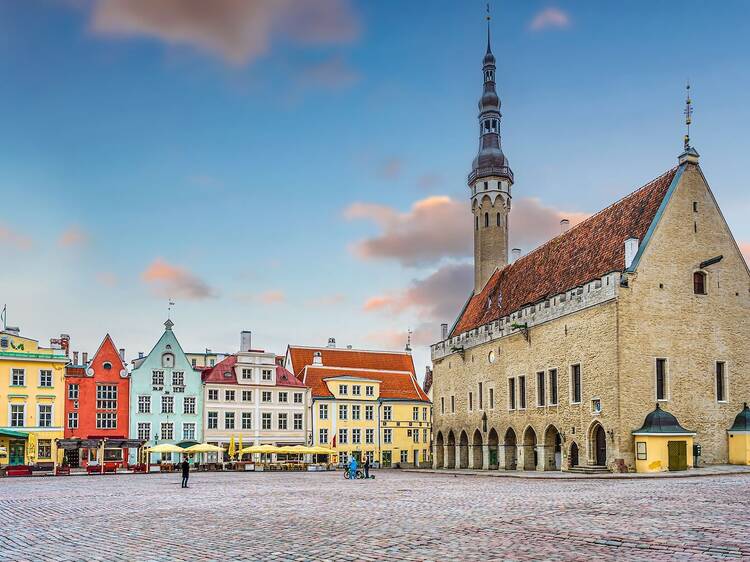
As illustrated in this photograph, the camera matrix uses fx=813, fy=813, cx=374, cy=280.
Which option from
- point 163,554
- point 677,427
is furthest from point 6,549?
point 677,427

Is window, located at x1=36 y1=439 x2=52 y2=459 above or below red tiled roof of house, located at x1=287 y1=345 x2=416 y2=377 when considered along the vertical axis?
below

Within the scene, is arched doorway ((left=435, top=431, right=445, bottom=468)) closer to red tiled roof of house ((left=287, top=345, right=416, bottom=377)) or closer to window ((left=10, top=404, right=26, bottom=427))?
red tiled roof of house ((left=287, top=345, right=416, bottom=377))

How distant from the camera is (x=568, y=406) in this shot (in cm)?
4138

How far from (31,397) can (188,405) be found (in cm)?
1093

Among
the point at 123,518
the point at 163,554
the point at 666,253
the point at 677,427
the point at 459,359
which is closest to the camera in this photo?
the point at 163,554

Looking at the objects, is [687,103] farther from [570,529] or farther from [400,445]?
[400,445]

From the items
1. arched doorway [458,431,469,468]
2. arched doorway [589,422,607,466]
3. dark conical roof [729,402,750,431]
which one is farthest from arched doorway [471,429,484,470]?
dark conical roof [729,402,750,431]

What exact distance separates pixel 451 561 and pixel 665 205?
32037 mm

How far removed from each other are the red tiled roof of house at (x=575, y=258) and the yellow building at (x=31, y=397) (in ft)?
95.0

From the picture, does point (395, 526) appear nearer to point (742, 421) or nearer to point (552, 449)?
point (742, 421)

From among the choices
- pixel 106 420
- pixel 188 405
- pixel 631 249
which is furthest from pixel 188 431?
pixel 631 249

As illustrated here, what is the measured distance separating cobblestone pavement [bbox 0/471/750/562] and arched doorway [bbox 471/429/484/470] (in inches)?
1204

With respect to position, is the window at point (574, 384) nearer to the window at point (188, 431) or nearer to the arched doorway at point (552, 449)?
the arched doorway at point (552, 449)

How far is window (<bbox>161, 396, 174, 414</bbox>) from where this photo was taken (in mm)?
59719
